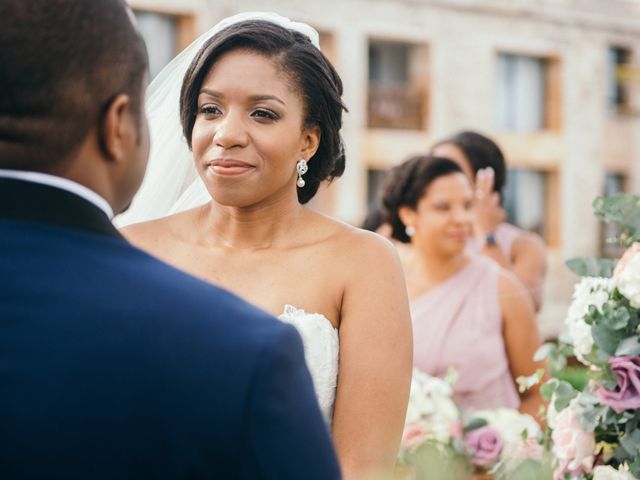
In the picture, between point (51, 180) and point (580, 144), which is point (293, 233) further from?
point (580, 144)

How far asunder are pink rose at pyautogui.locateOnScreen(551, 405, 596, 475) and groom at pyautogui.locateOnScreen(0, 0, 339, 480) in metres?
1.73

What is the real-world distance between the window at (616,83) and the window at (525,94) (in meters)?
1.74

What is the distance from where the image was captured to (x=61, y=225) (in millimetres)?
1441

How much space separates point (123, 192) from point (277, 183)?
1.52m

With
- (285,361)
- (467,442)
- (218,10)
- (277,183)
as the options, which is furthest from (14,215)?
(218,10)

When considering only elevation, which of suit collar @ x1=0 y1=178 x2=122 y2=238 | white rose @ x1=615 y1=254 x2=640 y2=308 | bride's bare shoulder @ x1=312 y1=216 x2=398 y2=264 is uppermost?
suit collar @ x1=0 y1=178 x2=122 y2=238

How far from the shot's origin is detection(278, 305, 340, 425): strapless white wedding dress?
2.86 meters

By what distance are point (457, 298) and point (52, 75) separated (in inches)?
155

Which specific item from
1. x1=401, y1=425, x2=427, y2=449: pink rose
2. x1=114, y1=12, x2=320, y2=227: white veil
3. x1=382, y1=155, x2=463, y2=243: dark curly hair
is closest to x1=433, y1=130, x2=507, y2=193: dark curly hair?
x1=382, y1=155, x2=463, y2=243: dark curly hair

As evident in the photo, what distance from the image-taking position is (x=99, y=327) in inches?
53.7

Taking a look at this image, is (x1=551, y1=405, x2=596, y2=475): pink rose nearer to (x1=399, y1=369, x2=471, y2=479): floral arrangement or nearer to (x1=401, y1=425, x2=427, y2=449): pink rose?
(x1=399, y1=369, x2=471, y2=479): floral arrangement

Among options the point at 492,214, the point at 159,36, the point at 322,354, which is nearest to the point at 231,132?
the point at 322,354

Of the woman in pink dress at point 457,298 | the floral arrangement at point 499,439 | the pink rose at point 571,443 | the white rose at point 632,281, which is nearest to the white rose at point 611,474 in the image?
the pink rose at point 571,443

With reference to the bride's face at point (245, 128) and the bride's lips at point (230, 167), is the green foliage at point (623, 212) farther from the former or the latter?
the bride's lips at point (230, 167)
